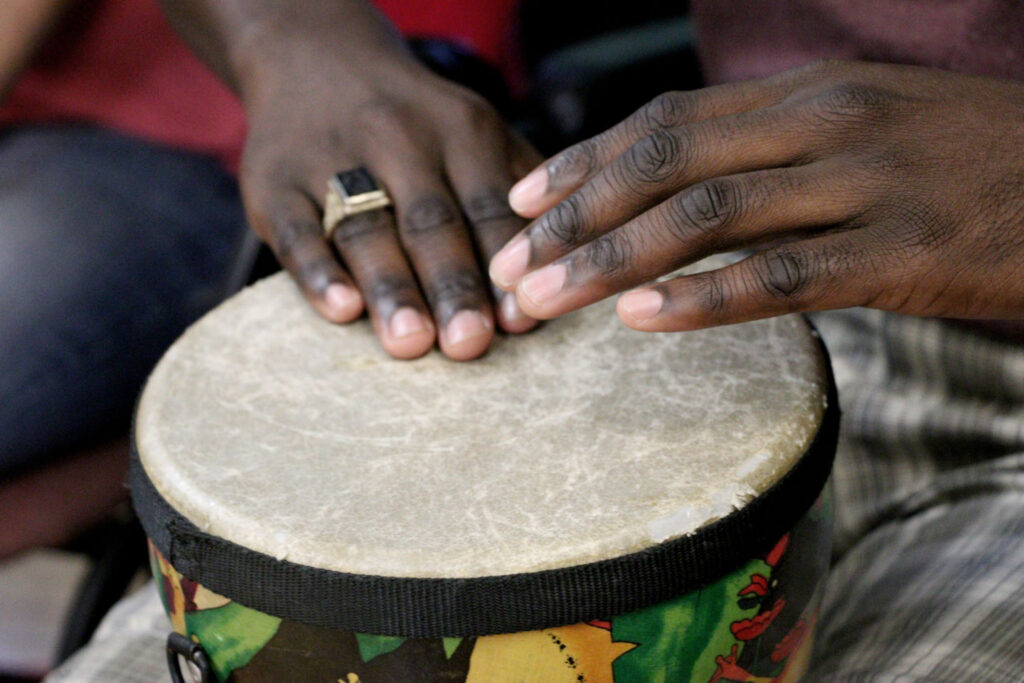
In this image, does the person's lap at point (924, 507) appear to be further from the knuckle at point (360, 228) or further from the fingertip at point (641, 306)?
the knuckle at point (360, 228)

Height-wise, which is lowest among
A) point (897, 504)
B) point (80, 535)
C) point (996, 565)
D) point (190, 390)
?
point (80, 535)

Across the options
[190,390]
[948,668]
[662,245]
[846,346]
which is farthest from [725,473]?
[846,346]

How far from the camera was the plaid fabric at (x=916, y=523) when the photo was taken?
0.77 metres

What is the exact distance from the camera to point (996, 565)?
798 millimetres

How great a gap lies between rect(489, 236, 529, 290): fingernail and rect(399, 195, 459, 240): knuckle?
16 centimetres

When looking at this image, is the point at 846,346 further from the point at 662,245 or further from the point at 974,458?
the point at 662,245

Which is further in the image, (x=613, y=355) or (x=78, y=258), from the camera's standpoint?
(x=78, y=258)

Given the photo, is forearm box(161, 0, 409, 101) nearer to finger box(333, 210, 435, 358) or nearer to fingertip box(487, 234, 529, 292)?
finger box(333, 210, 435, 358)

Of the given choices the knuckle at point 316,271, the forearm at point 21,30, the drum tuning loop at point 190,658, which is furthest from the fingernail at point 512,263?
the forearm at point 21,30

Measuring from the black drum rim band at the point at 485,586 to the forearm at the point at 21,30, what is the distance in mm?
738

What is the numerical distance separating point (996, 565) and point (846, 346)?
1.11 ft

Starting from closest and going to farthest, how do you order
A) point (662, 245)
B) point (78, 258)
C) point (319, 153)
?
point (662, 245) → point (319, 153) → point (78, 258)

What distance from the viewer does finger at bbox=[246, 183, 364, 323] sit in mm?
793

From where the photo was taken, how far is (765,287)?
1.93 ft
